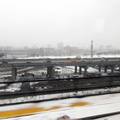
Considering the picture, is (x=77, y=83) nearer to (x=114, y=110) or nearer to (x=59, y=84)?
(x=59, y=84)

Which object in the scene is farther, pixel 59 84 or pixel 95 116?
pixel 59 84

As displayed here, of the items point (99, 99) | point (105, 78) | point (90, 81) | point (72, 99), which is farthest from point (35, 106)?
point (105, 78)

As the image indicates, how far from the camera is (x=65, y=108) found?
6.77 m

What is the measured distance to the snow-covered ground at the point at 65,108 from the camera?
19.2 feet

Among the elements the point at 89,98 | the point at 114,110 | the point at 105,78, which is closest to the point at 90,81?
the point at 105,78

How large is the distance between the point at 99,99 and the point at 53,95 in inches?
133

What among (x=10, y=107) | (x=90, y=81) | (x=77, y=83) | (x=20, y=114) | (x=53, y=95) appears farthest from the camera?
(x=90, y=81)

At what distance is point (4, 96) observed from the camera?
29.8 ft

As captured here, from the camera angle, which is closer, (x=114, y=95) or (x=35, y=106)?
(x=35, y=106)

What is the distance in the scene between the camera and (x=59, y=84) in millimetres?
11617

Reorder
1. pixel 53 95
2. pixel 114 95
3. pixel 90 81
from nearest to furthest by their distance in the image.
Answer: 1. pixel 114 95
2. pixel 53 95
3. pixel 90 81

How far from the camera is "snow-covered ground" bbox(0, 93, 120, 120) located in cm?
587

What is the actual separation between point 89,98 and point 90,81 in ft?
14.3

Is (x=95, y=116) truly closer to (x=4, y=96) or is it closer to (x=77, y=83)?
(x=77, y=83)
